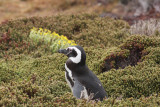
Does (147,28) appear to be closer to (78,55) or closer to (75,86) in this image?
(78,55)

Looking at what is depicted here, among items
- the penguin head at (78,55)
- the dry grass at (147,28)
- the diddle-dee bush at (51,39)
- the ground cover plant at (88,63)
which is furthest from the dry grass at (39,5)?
the penguin head at (78,55)

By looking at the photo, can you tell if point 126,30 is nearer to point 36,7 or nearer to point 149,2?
point 149,2

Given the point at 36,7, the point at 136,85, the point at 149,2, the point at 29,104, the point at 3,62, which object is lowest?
Answer: the point at 136,85

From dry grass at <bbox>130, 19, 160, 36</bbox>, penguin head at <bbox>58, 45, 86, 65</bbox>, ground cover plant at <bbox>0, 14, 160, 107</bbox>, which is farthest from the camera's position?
dry grass at <bbox>130, 19, 160, 36</bbox>

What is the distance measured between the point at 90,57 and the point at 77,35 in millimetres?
2096

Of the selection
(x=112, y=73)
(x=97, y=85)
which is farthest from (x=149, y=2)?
(x=97, y=85)

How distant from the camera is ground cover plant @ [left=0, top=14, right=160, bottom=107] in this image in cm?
501

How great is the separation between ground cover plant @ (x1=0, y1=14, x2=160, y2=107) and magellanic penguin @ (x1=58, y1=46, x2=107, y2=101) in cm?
31

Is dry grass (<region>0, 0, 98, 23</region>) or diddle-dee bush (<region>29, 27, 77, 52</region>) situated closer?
diddle-dee bush (<region>29, 27, 77, 52</region>)

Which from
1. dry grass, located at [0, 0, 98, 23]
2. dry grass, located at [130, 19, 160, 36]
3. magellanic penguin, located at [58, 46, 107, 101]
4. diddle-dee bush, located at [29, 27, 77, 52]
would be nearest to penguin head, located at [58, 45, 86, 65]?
magellanic penguin, located at [58, 46, 107, 101]

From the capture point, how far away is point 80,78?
19.8 feet

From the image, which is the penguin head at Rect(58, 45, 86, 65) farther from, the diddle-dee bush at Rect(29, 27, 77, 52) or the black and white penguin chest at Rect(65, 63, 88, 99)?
the diddle-dee bush at Rect(29, 27, 77, 52)

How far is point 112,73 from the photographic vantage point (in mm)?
7223

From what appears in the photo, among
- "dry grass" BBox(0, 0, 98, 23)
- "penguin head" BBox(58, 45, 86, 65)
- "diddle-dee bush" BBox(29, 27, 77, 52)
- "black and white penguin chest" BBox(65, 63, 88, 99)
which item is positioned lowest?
"black and white penguin chest" BBox(65, 63, 88, 99)
